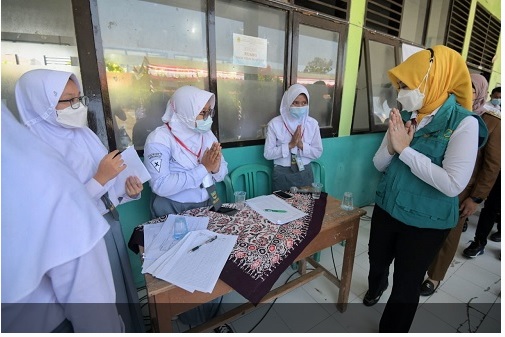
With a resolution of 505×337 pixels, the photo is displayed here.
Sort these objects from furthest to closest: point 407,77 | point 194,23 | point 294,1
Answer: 1. point 294,1
2. point 194,23
3. point 407,77

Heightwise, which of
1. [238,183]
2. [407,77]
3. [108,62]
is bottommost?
[238,183]

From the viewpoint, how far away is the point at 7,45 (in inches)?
48.4

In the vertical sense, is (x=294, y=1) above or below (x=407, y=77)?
above

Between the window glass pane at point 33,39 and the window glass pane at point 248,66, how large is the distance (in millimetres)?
974

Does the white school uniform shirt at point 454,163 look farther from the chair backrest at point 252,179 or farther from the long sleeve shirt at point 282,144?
the chair backrest at point 252,179

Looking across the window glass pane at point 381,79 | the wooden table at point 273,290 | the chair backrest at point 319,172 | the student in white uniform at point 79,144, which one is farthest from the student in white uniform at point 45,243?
the window glass pane at point 381,79

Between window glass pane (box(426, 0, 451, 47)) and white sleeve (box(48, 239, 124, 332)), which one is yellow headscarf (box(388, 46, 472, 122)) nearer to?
white sleeve (box(48, 239, 124, 332))

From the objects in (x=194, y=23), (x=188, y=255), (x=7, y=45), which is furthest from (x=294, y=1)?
(x=188, y=255)

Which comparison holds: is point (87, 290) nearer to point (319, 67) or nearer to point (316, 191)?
point (316, 191)

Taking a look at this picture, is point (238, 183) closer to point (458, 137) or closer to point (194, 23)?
point (194, 23)

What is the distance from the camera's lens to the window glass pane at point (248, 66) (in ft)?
6.32

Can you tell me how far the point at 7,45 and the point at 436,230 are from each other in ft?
7.89

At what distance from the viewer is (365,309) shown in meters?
1.72

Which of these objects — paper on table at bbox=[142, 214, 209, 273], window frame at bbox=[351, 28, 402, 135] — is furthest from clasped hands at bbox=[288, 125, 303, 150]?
window frame at bbox=[351, 28, 402, 135]
